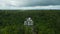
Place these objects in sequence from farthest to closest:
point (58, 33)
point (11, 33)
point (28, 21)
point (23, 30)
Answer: point (58, 33)
point (23, 30)
point (11, 33)
point (28, 21)

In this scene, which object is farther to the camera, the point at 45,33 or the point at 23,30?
the point at 45,33

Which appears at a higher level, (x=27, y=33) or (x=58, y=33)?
(x=27, y=33)

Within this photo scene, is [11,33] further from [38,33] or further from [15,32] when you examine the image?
[38,33]

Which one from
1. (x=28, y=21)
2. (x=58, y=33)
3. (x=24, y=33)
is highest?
(x=28, y=21)

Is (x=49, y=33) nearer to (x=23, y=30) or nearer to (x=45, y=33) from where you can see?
(x=45, y=33)

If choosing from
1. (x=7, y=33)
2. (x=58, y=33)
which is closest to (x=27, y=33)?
(x=7, y=33)

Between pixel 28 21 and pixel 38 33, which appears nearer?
pixel 28 21

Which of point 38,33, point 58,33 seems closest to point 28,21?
point 38,33

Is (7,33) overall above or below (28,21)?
below

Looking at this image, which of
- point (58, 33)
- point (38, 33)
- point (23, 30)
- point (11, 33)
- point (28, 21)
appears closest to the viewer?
point (28, 21)
